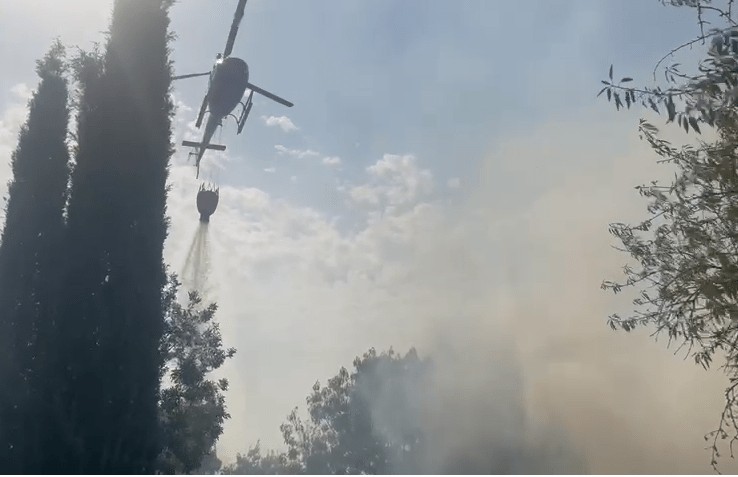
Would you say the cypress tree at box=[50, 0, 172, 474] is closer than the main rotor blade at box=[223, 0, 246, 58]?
Yes

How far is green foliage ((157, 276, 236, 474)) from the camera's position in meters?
20.9

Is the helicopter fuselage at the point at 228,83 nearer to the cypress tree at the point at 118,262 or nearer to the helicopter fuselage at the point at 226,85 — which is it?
the helicopter fuselage at the point at 226,85

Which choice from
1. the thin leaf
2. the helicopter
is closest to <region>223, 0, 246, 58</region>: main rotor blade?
the helicopter

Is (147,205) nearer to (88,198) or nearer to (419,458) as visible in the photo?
(88,198)

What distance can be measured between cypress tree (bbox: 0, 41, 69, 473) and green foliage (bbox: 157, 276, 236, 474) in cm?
587

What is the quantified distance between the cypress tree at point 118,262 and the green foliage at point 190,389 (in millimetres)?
7272

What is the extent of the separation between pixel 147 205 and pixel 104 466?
5.32m

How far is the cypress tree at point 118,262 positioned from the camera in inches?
492

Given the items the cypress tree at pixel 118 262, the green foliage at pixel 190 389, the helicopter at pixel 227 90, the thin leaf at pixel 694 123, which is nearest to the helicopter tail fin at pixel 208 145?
the helicopter at pixel 227 90

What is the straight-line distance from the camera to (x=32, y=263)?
603 inches

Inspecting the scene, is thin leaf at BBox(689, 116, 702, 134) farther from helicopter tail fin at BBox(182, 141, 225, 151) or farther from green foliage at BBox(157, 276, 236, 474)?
helicopter tail fin at BBox(182, 141, 225, 151)

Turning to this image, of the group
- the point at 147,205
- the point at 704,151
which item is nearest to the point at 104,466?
the point at 147,205

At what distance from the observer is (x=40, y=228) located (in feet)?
51.5

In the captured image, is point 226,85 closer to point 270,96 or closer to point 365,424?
point 270,96
